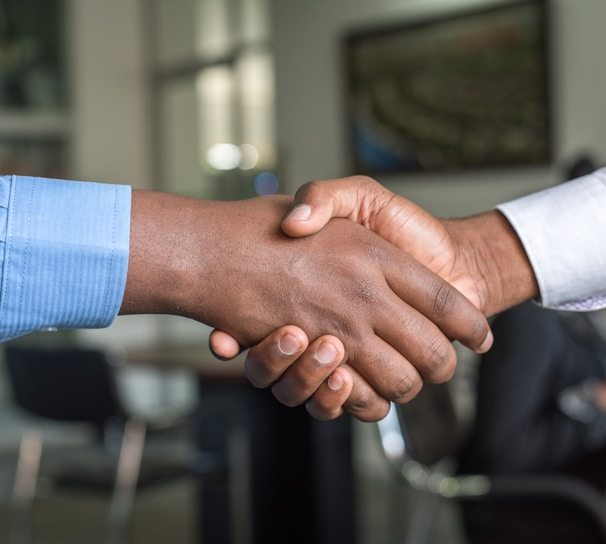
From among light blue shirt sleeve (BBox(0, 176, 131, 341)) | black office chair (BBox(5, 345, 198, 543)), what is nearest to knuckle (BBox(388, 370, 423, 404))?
light blue shirt sleeve (BBox(0, 176, 131, 341))

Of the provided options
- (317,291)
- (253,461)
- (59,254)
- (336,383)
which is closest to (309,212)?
(317,291)

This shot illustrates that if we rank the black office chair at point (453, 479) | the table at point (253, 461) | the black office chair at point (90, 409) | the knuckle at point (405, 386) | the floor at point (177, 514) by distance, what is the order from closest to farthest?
the knuckle at point (405, 386), the black office chair at point (453, 479), the black office chair at point (90, 409), the table at point (253, 461), the floor at point (177, 514)

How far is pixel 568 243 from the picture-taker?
143 cm

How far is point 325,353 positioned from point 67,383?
223 centimetres

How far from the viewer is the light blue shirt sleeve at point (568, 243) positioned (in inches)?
56.3

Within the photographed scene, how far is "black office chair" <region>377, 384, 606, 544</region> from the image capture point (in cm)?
225

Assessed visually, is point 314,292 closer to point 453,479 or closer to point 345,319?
point 345,319

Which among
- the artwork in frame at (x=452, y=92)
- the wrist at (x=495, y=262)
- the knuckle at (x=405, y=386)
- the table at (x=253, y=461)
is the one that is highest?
the artwork in frame at (x=452, y=92)

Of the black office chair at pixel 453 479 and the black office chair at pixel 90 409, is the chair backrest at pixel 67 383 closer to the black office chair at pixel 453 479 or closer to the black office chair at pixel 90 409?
the black office chair at pixel 90 409

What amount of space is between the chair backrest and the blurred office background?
2.30ft

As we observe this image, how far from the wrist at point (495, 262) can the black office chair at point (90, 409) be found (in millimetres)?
2023

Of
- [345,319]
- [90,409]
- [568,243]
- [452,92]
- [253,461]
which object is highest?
[452,92]

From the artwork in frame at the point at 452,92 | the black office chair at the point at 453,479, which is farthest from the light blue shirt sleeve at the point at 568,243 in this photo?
the artwork in frame at the point at 452,92

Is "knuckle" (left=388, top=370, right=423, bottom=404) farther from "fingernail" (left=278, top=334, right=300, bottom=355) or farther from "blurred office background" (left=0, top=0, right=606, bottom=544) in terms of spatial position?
"blurred office background" (left=0, top=0, right=606, bottom=544)
